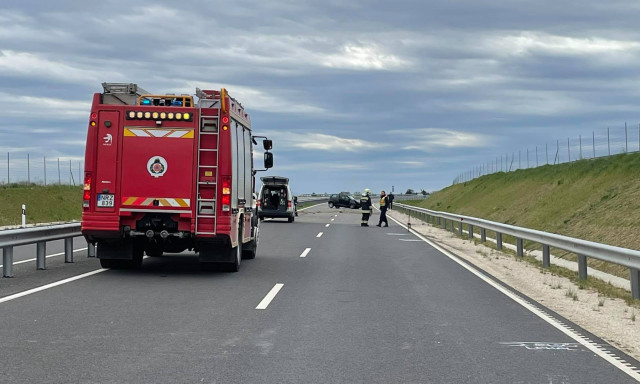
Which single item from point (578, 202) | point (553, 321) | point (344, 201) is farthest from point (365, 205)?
point (344, 201)

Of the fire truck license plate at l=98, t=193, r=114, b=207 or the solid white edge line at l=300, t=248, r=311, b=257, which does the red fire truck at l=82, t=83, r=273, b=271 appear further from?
the solid white edge line at l=300, t=248, r=311, b=257

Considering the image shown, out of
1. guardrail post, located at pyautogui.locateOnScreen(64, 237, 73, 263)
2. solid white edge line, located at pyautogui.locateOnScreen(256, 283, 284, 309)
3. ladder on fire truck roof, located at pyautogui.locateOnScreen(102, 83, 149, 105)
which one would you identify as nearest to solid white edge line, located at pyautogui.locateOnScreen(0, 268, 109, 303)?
guardrail post, located at pyautogui.locateOnScreen(64, 237, 73, 263)

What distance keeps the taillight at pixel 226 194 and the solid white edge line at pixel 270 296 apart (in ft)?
5.41

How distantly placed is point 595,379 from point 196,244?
28.9ft

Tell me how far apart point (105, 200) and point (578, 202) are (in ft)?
66.0

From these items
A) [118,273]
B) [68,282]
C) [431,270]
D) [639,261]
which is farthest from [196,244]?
[639,261]

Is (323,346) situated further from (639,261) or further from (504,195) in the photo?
(504,195)

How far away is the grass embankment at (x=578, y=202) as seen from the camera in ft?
64.9

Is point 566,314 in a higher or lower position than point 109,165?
lower

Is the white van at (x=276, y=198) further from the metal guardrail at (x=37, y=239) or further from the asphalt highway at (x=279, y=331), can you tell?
the asphalt highway at (x=279, y=331)

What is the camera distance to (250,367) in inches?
247

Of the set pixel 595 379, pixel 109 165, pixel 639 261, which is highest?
pixel 109 165

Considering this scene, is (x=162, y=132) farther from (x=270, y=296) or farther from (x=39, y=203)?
(x=39, y=203)

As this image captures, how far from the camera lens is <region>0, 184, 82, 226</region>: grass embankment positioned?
123ft
